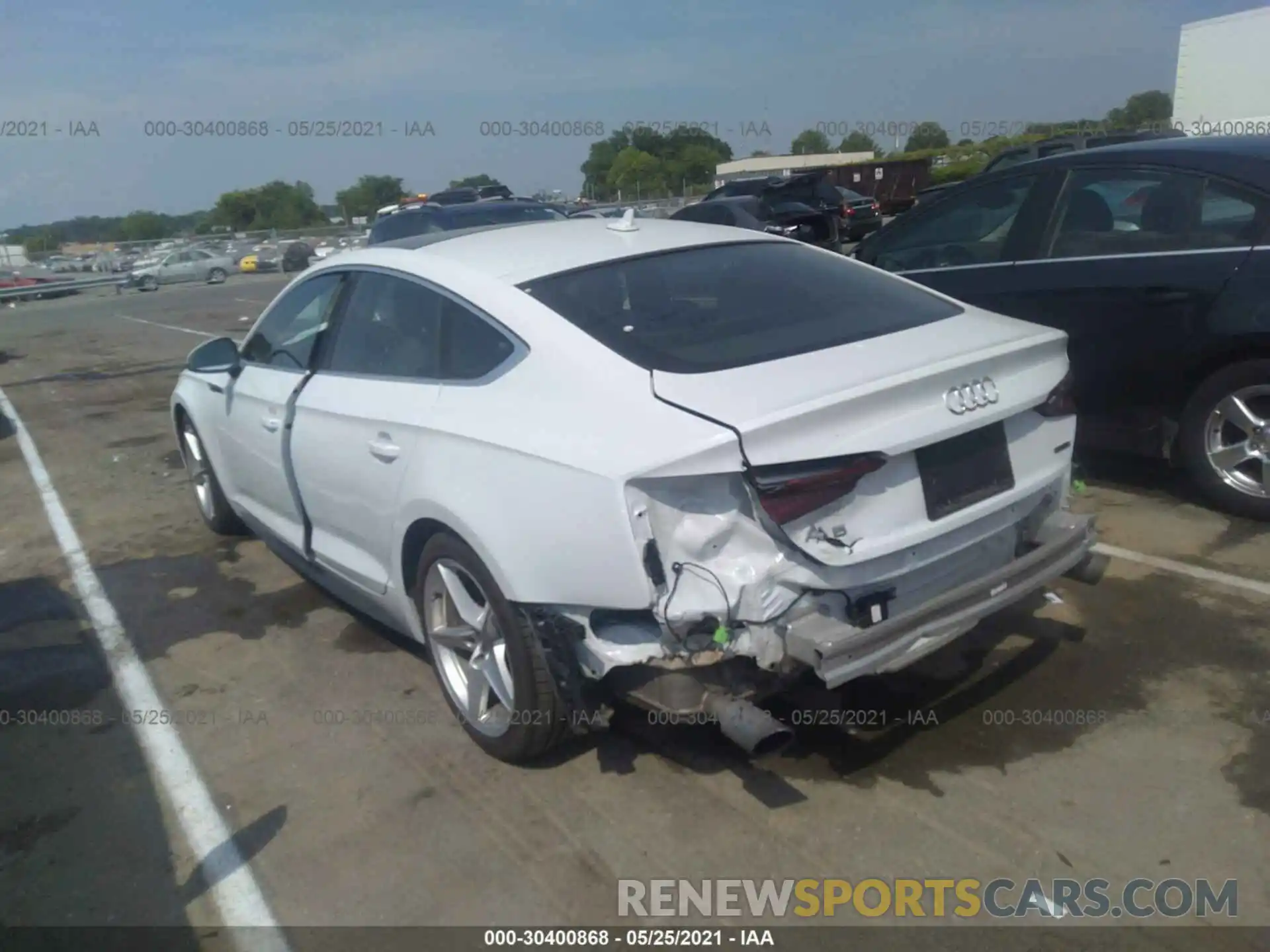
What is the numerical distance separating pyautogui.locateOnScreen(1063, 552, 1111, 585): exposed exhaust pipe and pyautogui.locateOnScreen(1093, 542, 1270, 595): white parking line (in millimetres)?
628

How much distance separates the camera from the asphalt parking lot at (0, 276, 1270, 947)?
3.08 meters

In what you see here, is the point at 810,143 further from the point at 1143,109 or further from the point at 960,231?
the point at 960,231

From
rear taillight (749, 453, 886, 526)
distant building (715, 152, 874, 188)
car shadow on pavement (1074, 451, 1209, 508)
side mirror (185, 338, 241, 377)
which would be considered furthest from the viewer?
distant building (715, 152, 874, 188)

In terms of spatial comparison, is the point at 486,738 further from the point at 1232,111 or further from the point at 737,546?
the point at 1232,111

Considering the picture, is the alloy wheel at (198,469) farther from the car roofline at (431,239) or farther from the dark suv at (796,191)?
the dark suv at (796,191)

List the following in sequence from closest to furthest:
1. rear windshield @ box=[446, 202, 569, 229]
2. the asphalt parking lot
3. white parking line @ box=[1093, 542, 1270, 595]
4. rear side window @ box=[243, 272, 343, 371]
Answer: the asphalt parking lot → white parking line @ box=[1093, 542, 1270, 595] → rear side window @ box=[243, 272, 343, 371] → rear windshield @ box=[446, 202, 569, 229]

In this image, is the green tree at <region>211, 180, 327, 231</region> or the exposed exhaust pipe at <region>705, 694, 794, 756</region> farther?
the green tree at <region>211, 180, 327, 231</region>

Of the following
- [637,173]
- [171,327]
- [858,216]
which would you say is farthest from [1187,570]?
[637,173]

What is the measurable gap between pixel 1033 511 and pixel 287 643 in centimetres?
319

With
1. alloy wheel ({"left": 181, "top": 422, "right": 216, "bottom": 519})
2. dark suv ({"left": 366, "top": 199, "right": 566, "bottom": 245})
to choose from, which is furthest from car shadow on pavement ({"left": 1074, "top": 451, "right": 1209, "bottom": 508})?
dark suv ({"left": 366, "top": 199, "right": 566, "bottom": 245})

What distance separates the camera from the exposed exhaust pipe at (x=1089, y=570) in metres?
3.70

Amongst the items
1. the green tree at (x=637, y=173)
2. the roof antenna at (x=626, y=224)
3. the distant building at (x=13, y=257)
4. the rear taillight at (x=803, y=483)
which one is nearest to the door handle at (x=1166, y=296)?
the roof antenna at (x=626, y=224)

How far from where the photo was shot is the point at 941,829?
10.3 feet

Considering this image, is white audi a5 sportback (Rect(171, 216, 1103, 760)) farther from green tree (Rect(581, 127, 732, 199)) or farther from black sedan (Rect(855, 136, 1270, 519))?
green tree (Rect(581, 127, 732, 199))
